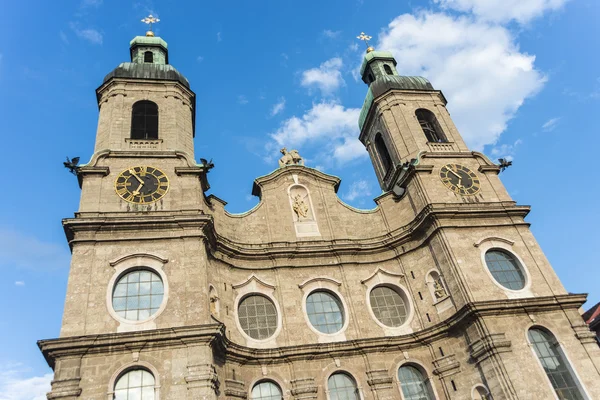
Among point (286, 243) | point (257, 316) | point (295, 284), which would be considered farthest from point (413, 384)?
point (286, 243)

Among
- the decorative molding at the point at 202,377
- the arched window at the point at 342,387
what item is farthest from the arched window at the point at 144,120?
the arched window at the point at 342,387

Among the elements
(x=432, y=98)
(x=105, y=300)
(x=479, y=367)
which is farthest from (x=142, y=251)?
(x=432, y=98)

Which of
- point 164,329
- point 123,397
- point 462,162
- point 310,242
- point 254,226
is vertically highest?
point 462,162

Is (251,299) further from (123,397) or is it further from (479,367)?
(479,367)

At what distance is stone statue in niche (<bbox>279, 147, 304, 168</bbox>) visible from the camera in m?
25.6

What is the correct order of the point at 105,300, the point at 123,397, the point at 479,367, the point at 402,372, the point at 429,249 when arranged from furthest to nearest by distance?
the point at 429,249
the point at 402,372
the point at 479,367
the point at 105,300
the point at 123,397

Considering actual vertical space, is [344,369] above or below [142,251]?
below

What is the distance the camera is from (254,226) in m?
22.7

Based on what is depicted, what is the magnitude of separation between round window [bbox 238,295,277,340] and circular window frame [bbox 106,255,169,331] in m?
3.81

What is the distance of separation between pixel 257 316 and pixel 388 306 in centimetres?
590

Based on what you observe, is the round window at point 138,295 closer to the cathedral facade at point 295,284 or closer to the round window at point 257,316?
the cathedral facade at point 295,284

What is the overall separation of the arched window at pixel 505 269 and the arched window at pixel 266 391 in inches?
403

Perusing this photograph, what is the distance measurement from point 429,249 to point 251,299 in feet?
27.6

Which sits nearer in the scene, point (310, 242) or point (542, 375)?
point (542, 375)
